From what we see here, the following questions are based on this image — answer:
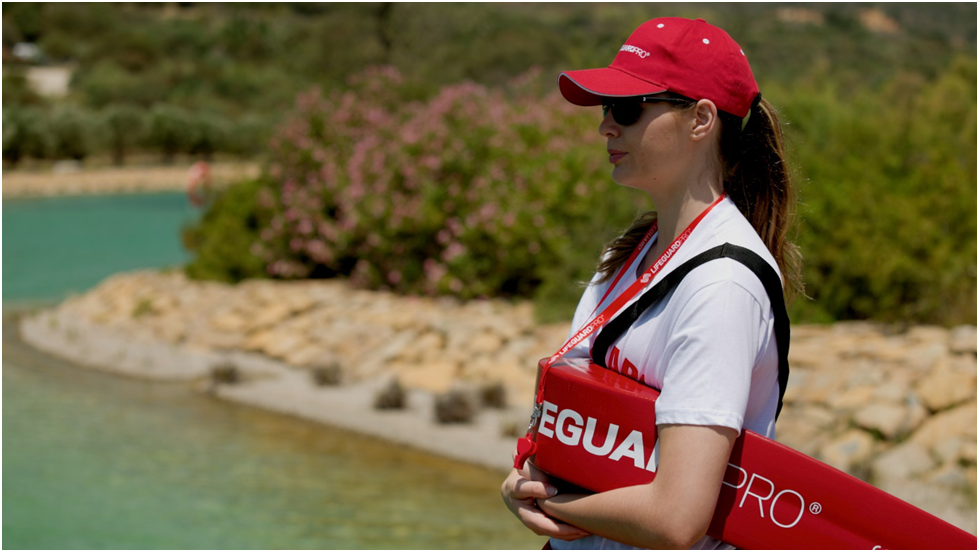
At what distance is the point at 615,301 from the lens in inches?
54.9

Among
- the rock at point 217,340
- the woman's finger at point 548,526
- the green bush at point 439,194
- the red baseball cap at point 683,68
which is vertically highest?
the red baseball cap at point 683,68

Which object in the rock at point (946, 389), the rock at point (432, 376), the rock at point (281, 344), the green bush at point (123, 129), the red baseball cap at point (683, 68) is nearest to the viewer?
the red baseball cap at point (683, 68)

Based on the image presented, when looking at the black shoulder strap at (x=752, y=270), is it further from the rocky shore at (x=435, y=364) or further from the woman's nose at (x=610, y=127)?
the rocky shore at (x=435, y=364)

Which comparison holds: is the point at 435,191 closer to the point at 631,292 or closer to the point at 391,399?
the point at 391,399

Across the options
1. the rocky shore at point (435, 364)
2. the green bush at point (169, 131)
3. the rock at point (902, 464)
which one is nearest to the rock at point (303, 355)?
the rocky shore at point (435, 364)

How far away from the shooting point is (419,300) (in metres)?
9.43

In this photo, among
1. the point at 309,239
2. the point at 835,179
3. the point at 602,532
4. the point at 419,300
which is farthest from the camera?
the point at 309,239

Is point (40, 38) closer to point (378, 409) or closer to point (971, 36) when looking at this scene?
point (378, 409)

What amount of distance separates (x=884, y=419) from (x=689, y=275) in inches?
185

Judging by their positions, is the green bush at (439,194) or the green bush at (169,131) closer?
the green bush at (439,194)

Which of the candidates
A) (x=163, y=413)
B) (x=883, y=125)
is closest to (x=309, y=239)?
(x=163, y=413)

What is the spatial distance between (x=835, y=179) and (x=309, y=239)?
5.41 metres

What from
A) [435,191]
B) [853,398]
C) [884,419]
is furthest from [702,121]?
[435,191]

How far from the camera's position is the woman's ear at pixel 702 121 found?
1351 mm
